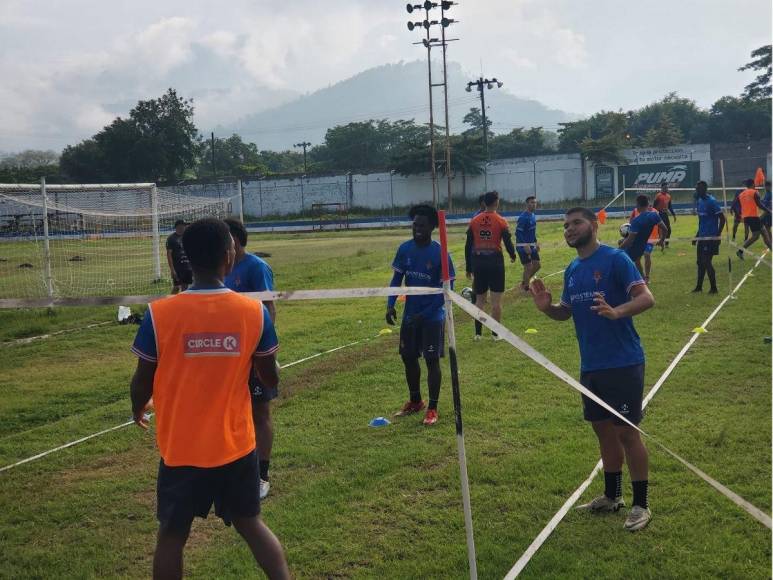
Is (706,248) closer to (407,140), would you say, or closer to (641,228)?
(641,228)

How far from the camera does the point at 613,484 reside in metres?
5.21

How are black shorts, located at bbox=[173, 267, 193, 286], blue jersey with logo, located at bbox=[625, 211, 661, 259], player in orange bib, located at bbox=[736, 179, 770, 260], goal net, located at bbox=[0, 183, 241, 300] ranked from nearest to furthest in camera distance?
blue jersey with logo, located at bbox=[625, 211, 661, 259] < black shorts, located at bbox=[173, 267, 193, 286] < player in orange bib, located at bbox=[736, 179, 770, 260] < goal net, located at bbox=[0, 183, 241, 300]

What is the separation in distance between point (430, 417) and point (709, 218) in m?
9.99

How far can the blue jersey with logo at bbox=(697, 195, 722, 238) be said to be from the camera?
14797mm

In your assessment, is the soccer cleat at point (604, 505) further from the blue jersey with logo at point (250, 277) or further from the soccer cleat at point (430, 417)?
the blue jersey with logo at point (250, 277)

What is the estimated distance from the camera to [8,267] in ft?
95.9

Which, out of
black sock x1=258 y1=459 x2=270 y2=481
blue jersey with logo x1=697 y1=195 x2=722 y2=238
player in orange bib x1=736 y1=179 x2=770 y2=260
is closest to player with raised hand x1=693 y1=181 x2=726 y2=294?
blue jersey with logo x1=697 y1=195 x2=722 y2=238

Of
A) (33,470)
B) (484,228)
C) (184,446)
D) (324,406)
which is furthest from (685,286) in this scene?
(184,446)

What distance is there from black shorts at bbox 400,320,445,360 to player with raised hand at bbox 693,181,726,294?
8.95 metres

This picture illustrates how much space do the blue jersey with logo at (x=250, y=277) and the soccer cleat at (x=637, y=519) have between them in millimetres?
3135

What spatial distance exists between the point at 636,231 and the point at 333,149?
3528 inches

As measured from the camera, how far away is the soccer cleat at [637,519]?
4.89m

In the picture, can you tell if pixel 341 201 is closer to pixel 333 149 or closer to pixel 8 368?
pixel 333 149

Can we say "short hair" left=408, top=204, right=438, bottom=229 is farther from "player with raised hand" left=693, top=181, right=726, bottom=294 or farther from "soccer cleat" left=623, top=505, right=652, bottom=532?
"player with raised hand" left=693, top=181, right=726, bottom=294
